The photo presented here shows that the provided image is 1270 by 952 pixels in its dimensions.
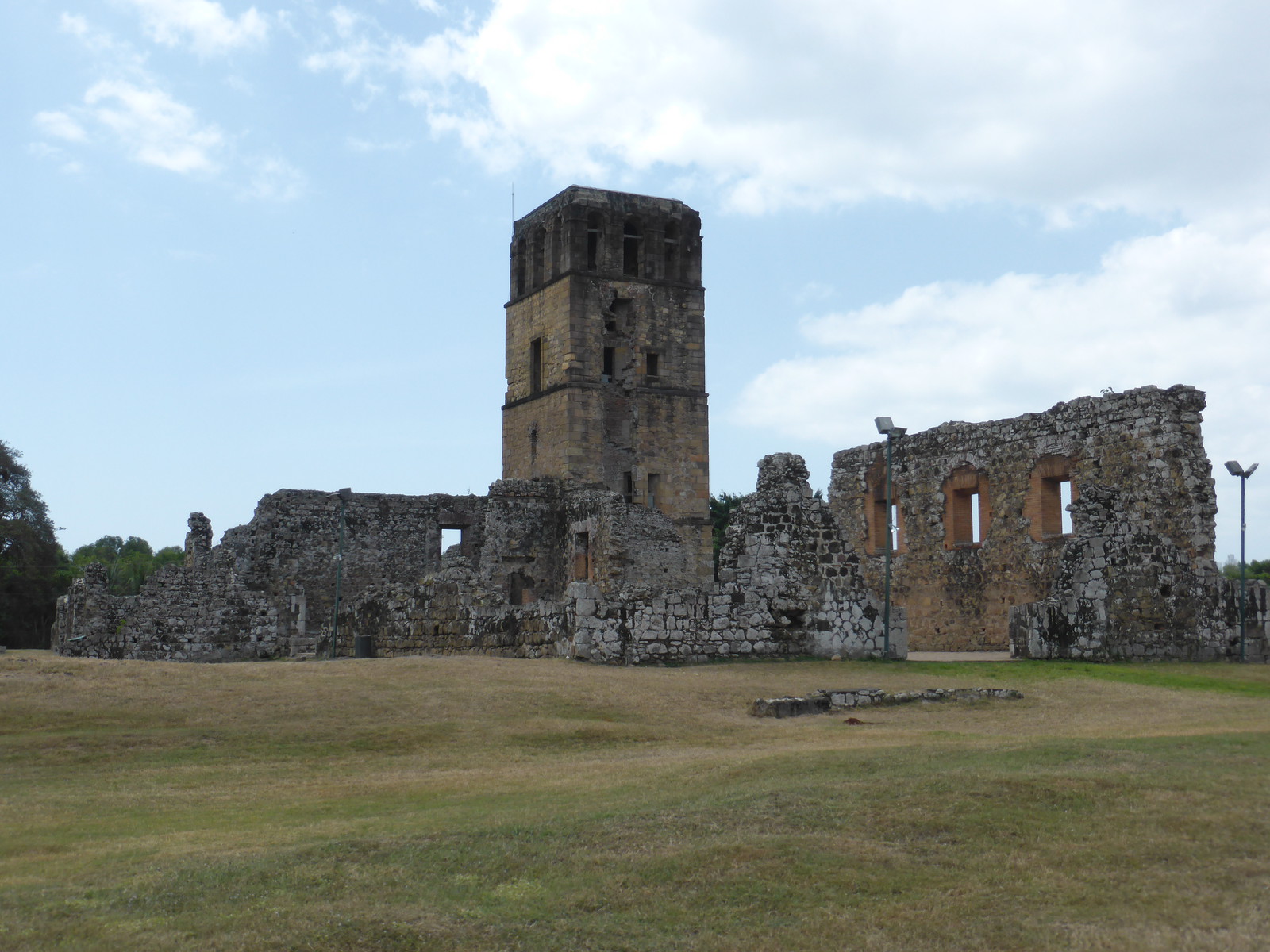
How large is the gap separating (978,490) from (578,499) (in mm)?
10658

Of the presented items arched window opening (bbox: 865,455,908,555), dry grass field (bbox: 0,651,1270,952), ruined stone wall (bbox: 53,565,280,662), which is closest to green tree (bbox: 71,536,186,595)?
ruined stone wall (bbox: 53,565,280,662)

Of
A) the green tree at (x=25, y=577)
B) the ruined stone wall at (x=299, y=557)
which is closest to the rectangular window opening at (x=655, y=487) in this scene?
the ruined stone wall at (x=299, y=557)

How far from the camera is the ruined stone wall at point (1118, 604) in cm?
1939

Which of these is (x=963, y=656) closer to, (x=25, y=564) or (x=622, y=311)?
(x=622, y=311)

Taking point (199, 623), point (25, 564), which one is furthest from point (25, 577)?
point (199, 623)

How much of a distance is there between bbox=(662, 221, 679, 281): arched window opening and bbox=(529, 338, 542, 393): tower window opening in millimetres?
5031

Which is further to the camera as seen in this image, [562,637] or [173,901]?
[562,637]

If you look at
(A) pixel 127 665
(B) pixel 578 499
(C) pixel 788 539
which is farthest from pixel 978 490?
(A) pixel 127 665

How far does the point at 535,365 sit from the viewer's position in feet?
147

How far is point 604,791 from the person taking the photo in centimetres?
905

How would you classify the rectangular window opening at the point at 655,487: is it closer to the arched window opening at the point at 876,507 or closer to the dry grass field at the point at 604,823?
the arched window opening at the point at 876,507

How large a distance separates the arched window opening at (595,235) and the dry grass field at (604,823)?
3113 centimetres

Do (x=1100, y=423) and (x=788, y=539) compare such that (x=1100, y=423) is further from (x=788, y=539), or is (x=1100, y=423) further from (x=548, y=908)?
(x=548, y=908)

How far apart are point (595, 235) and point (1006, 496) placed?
22.7 m
